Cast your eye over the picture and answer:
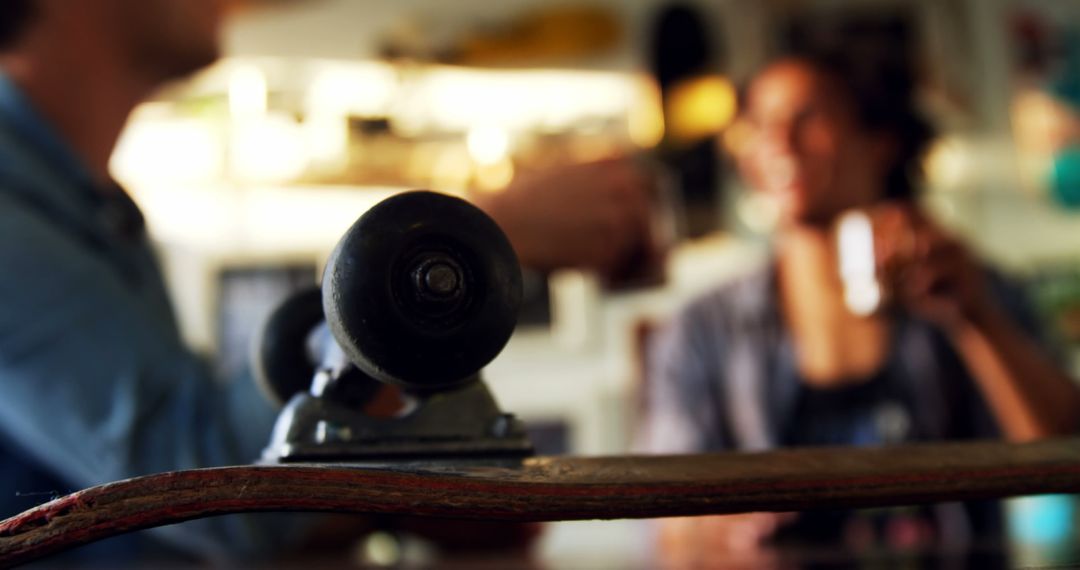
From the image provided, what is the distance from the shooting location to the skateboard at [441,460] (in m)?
0.27

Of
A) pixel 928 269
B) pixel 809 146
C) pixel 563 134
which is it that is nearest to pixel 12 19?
pixel 928 269

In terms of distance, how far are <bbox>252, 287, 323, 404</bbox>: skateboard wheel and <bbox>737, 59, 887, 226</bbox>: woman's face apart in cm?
126

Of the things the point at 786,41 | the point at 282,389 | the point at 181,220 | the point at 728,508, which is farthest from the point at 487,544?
the point at 786,41

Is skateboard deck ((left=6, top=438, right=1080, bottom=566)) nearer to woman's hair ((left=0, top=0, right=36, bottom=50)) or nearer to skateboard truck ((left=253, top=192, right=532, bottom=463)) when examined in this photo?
skateboard truck ((left=253, top=192, right=532, bottom=463))

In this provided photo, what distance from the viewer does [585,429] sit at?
110 inches

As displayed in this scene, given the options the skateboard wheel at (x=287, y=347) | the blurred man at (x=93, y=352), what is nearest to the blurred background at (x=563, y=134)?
the blurred man at (x=93, y=352)

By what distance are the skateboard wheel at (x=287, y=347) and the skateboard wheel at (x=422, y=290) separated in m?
0.11

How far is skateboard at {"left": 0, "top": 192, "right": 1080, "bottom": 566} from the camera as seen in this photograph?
269 mm

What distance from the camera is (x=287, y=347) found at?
461 millimetres

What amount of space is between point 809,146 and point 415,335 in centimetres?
139

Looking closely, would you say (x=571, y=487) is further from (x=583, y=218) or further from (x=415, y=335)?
(x=583, y=218)

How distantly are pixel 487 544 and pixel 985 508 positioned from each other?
0.72m

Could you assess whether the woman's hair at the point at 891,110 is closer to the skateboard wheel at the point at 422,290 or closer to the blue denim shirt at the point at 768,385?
the blue denim shirt at the point at 768,385

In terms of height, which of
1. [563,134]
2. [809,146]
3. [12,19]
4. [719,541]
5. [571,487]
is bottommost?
[571,487]
